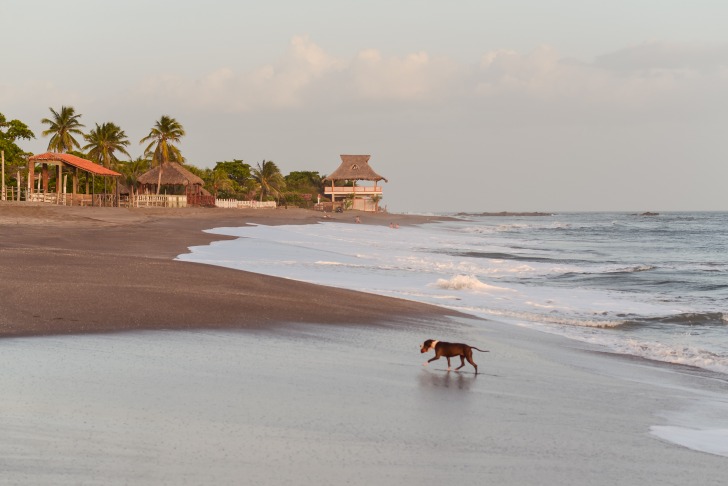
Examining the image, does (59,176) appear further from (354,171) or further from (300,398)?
(354,171)

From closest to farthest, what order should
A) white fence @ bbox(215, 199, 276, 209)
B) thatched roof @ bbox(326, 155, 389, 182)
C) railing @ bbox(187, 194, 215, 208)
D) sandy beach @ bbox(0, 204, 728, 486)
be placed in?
sandy beach @ bbox(0, 204, 728, 486) < railing @ bbox(187, 194, 215, 208) < white fence @ bbox(215, 199, 276, 209) < thatched roof @ bbox(326, 155, 389, 182)

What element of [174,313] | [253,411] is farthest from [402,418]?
[174,313]

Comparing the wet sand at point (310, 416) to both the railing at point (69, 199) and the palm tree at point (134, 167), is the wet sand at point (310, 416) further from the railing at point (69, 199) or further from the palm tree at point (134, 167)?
the palm tree at point (134, 167)

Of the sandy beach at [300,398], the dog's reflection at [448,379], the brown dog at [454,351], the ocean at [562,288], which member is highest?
the brown dog at [454,351]

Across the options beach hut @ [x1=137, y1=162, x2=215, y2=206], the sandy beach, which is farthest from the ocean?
beach hut @ [x1=137, y1=162, x2=215, y2=206]

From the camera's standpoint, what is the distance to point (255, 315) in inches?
472

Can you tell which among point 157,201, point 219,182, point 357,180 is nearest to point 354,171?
point 357,180

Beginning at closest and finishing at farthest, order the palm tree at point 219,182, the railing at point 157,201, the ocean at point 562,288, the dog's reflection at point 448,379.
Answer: the dog's reflection at point 448,379 < the ocean at point 562,288 < the railing at point 157,201 < the palm tree at point 219,182

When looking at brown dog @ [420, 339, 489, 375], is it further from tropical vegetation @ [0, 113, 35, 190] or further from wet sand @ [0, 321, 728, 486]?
tropical vegetation @ [0, 113, 35, 190]

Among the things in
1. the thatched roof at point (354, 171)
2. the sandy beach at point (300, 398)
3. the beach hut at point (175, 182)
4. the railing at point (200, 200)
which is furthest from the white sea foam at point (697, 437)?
the thatched roof at point (354, 171)

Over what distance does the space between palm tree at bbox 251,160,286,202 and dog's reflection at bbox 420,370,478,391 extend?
101 metres

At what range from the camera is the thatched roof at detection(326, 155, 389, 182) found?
111000mm

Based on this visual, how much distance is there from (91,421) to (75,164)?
172ft

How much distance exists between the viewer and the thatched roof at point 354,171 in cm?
11100
